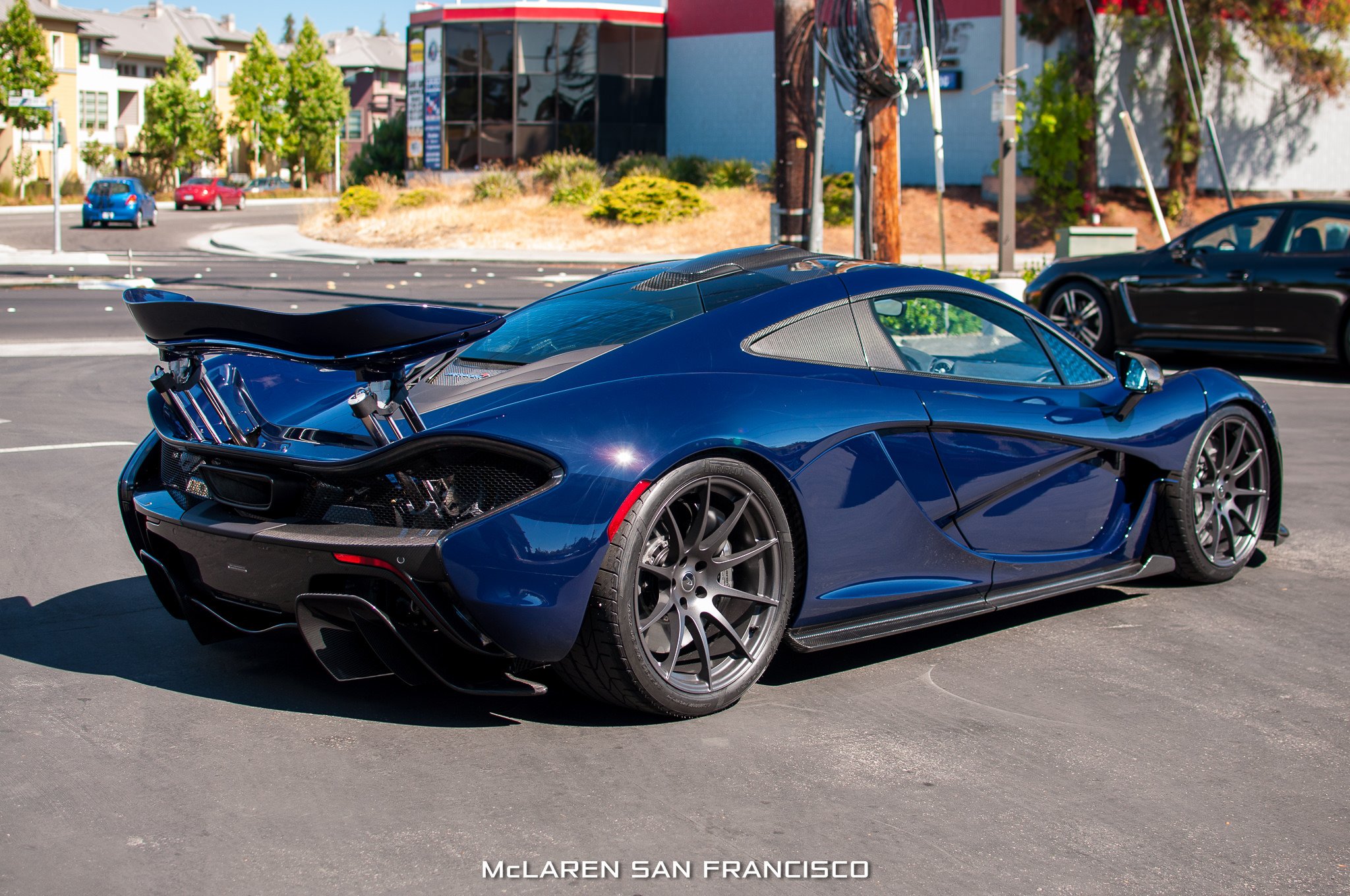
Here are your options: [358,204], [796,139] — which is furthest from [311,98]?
[796,139]

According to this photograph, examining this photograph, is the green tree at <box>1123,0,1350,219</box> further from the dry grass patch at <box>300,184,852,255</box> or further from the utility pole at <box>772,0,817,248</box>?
the utility pole at <box>772,0,817,248</box>

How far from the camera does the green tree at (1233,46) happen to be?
3172 cm

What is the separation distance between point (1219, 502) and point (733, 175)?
33.7 m

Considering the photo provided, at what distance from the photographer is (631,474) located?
3.75m

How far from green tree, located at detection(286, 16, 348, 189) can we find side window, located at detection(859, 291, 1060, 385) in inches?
3420

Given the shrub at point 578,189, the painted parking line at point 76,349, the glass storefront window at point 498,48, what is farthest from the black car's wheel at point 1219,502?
the glass storefront window at point 498,48

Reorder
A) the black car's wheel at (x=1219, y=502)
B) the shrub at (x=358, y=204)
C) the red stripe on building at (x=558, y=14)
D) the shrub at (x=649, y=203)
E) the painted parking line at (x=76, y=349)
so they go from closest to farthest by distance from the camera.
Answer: the black car's wheel at (x=1219, y=502), the painted parking line at (x=76, y=349), the shrub at (x=649, y=203), the shrub at (x=358, y=204), the red stripe on building at (x=558, y=14)

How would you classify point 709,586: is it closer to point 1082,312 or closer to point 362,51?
point 1082,312

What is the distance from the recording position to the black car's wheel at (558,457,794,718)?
3781mm

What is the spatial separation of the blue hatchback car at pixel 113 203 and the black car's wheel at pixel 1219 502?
45854 millimetres

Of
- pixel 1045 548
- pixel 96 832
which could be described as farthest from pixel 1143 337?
pixel 96 832

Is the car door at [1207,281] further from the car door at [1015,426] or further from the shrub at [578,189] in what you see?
the shrub at [578,189]

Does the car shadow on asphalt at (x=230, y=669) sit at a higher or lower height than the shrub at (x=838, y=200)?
lower

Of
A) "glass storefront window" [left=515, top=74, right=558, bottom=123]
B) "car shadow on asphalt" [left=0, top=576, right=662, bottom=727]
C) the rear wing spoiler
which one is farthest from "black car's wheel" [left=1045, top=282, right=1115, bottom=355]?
"glass storefront window" [left=515, top=74, right=558, bottom=123]
